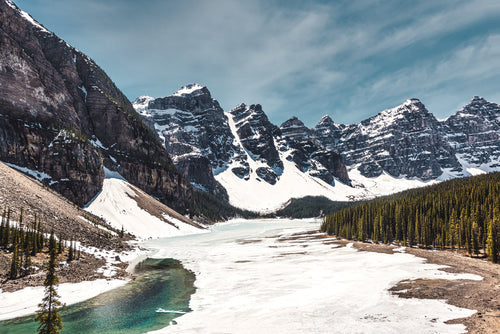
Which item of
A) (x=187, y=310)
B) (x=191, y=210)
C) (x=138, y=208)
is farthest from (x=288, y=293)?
(x=191, y=210)

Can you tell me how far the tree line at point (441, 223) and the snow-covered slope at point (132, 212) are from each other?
58.6m

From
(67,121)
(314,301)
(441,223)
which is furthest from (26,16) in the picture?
(441,223)

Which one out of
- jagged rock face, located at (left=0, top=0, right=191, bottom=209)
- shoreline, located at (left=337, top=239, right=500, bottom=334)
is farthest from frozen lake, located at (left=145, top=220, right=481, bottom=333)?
jagged rock face, located at (left=0, top=0, right=191, bottom=209)

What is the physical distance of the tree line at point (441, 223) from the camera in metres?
45.1

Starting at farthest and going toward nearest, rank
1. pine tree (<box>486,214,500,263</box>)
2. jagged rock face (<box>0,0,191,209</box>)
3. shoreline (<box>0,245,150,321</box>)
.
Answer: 1. jagged rock face (<box>0,0,191,209</box>)
2. pine tree (<box>486,214,500,263</box>)
3. shoreline (<box>0,245,150,321</box>)

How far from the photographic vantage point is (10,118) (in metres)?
80.3

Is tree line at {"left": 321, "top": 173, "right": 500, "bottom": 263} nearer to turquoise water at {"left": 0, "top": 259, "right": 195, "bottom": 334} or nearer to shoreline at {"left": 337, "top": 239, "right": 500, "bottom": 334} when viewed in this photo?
shoreline at {"left": 337, "top": 239, "right": 500, "bottom": 334}

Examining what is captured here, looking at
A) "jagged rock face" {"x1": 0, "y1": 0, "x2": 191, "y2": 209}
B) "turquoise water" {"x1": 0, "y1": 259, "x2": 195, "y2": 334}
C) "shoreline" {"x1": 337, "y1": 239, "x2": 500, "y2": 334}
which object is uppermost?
"jagged rock face" {"x1": 0, "y1": 0, "x2": 191, "y2": 209}

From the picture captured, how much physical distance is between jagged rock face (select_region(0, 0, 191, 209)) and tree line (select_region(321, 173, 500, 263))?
86.3 m

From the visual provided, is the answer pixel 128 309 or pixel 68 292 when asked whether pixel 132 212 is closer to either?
pixel 68 292

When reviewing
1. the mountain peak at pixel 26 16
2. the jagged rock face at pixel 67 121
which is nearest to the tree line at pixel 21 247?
the jagged rock face at pixel 67 121

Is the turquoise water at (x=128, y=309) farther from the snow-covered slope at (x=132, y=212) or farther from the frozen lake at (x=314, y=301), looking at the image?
the snow-covered slope at (x=132, y=212)

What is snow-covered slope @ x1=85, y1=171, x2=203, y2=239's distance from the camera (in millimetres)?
87312

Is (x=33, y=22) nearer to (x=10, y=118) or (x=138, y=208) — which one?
(x=10, y=118)
